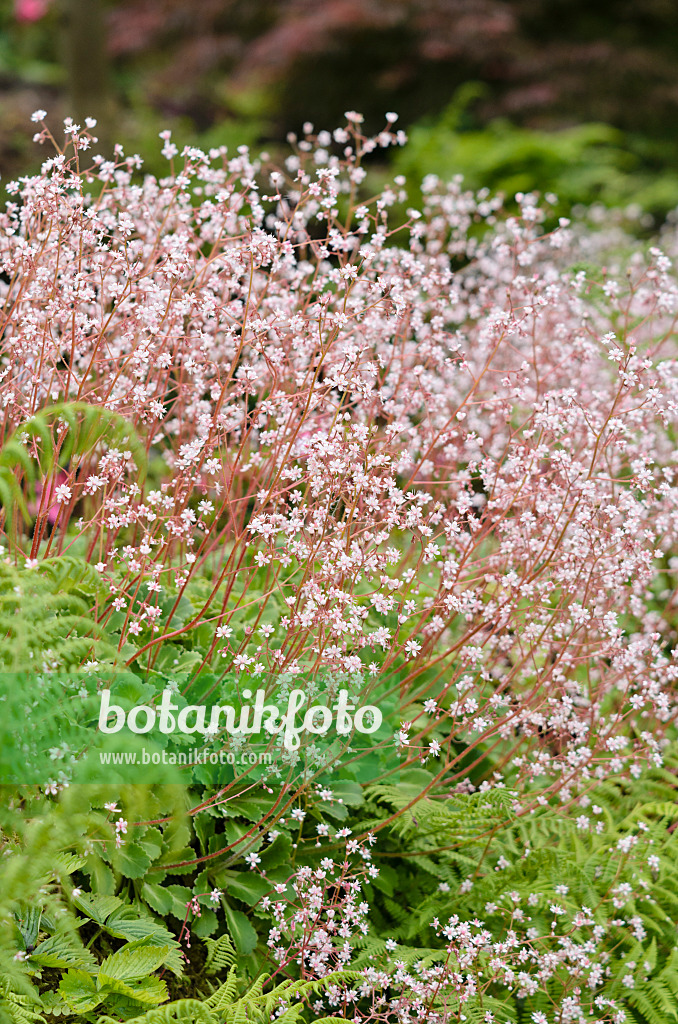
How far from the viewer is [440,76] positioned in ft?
35.5

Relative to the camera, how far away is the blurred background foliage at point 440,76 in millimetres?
9732

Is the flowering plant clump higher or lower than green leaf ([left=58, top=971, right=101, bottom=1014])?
higher

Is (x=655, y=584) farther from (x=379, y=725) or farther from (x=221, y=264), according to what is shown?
(x=221, y=264)

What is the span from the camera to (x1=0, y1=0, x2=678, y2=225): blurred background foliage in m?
9.73

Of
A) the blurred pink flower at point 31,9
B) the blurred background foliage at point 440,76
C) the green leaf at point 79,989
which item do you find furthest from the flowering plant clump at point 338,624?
the blurred pink flower at point 31,9

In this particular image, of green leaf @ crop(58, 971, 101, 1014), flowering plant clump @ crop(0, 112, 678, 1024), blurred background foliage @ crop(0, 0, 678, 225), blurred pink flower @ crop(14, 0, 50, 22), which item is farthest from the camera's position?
blurred pink flower @ crop(14, 0, 50, 22)

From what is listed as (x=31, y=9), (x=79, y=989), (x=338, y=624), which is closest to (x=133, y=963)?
(x=79, y=989)

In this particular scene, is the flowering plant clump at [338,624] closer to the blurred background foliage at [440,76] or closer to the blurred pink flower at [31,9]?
the blurred background foliage at [440,76]

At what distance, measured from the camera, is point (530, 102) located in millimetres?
10477

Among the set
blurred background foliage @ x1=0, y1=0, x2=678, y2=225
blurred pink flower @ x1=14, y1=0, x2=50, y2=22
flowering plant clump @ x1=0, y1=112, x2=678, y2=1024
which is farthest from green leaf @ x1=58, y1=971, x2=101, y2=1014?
blurred pink flower @ x1=14, y1=0, x2=50, y2=22

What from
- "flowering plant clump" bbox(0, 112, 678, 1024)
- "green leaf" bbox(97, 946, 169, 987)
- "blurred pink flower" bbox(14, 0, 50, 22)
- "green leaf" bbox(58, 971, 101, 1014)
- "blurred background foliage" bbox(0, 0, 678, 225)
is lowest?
"green leaf" bbox(58, 971, 101, 1014)

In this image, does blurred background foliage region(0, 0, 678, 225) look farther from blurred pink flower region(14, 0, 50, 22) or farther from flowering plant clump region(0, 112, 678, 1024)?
flowering plant clump region(0, 112, 678, 1024)

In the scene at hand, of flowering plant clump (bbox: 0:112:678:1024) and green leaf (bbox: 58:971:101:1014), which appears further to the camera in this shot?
flowering plant clump (bbox: 0:112:678:1024)

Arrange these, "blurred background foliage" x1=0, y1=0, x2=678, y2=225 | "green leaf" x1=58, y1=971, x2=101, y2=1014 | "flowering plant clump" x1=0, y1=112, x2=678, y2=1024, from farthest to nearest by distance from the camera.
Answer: "blurred background foliage" x1=0, y1=0, x2=678, y2=225
"flowering plant clump" x1=0, y1=112, x2=678, y2=1024
"green leaf" x1=58, y1=971, x2=101, y2=1014
